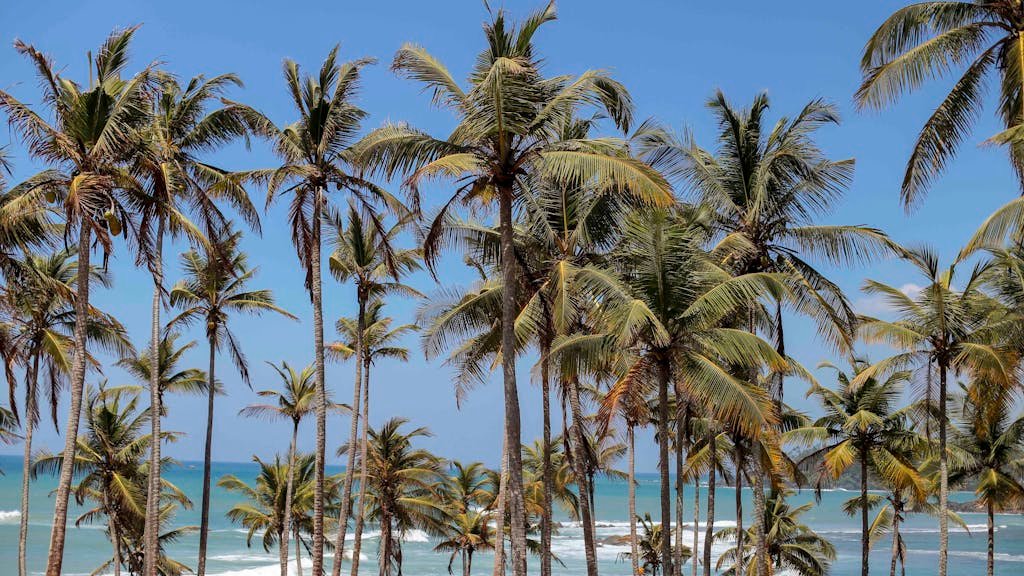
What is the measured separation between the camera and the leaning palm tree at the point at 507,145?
13.9 metres

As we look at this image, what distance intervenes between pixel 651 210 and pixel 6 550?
61.5 meters

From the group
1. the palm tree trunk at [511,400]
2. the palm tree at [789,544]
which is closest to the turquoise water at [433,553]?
the palm tree at [789,544]

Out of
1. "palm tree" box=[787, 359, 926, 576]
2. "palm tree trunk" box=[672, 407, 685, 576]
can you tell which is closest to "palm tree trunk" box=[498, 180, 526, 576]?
"palm tree trunk" box=[672, 407, 685, 576]

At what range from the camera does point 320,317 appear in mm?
A: 20281

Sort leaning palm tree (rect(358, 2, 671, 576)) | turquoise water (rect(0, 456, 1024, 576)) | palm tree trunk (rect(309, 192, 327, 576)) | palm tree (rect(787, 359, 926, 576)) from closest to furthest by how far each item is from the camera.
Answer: leaning palm tree (rect(358, 2, 671, 576)) → palm tree trunk (rect(309, 192, 327, 576)) → palm tree (rect(787, 359, 926, 576)) → turquoise water (rect(0, 456, 1024, 576))

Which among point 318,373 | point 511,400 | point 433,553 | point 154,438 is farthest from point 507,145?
point 433,553

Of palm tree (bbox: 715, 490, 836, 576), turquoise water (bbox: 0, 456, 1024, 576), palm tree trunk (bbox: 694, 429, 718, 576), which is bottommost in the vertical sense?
turquoise water (bbox: 0, 456, 1024, 576)

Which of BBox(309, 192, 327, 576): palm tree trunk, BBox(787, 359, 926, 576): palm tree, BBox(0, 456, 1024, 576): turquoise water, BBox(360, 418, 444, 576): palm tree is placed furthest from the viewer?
BBox(0, 456, 1024, 576): turquoise water

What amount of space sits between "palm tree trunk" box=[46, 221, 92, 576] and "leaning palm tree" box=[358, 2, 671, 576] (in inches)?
194

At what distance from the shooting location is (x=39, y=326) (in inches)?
873

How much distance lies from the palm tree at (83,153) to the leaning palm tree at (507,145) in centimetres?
397

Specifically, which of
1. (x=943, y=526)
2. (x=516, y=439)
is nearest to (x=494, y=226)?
(x=516, y=439)

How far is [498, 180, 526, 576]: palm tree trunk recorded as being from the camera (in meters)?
14.5

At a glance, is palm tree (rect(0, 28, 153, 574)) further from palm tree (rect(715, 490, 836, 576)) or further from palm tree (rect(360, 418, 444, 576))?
palm tree (rect(715, 490, 836, 576))
